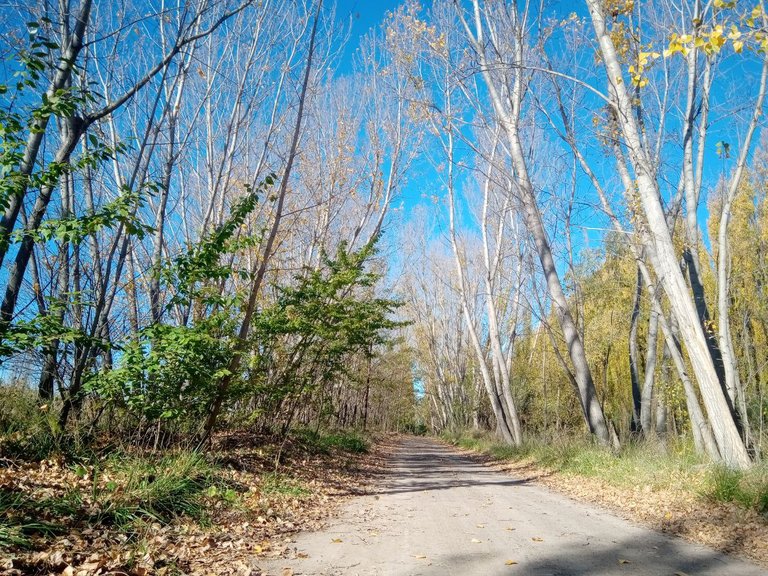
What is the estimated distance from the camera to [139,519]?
13.7ft

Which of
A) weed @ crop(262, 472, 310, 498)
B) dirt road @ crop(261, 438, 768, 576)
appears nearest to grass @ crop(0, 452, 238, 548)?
weed @ crop(262, 472, 310, 498)

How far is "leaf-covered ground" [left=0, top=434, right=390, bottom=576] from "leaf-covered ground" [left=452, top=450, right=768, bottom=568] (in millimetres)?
3920

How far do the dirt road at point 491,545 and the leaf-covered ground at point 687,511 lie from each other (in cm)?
30

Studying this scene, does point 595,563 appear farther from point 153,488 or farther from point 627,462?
point 627,462

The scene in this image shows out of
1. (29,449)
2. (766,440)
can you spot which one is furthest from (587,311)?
(29,449)

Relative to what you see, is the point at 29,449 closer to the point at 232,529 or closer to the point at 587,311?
the point at 232,529

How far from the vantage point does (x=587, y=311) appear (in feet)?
57.6

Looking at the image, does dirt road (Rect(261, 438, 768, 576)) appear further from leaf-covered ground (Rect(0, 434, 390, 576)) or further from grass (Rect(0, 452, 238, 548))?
grass (Rect(0, 452, 238, 548))

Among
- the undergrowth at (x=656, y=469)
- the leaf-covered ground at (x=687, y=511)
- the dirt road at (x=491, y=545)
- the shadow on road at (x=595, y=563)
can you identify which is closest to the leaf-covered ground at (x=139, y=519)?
the dirt road at (x=491, y=545)

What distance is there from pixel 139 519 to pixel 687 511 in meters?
5.76

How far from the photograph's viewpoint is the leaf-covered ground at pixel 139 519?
3.33 meters

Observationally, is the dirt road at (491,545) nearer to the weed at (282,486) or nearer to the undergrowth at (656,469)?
the weed at (282,486)

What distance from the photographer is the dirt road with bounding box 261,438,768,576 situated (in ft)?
11.9

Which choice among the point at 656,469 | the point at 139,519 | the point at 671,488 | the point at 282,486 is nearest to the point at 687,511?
the point at 671,488
